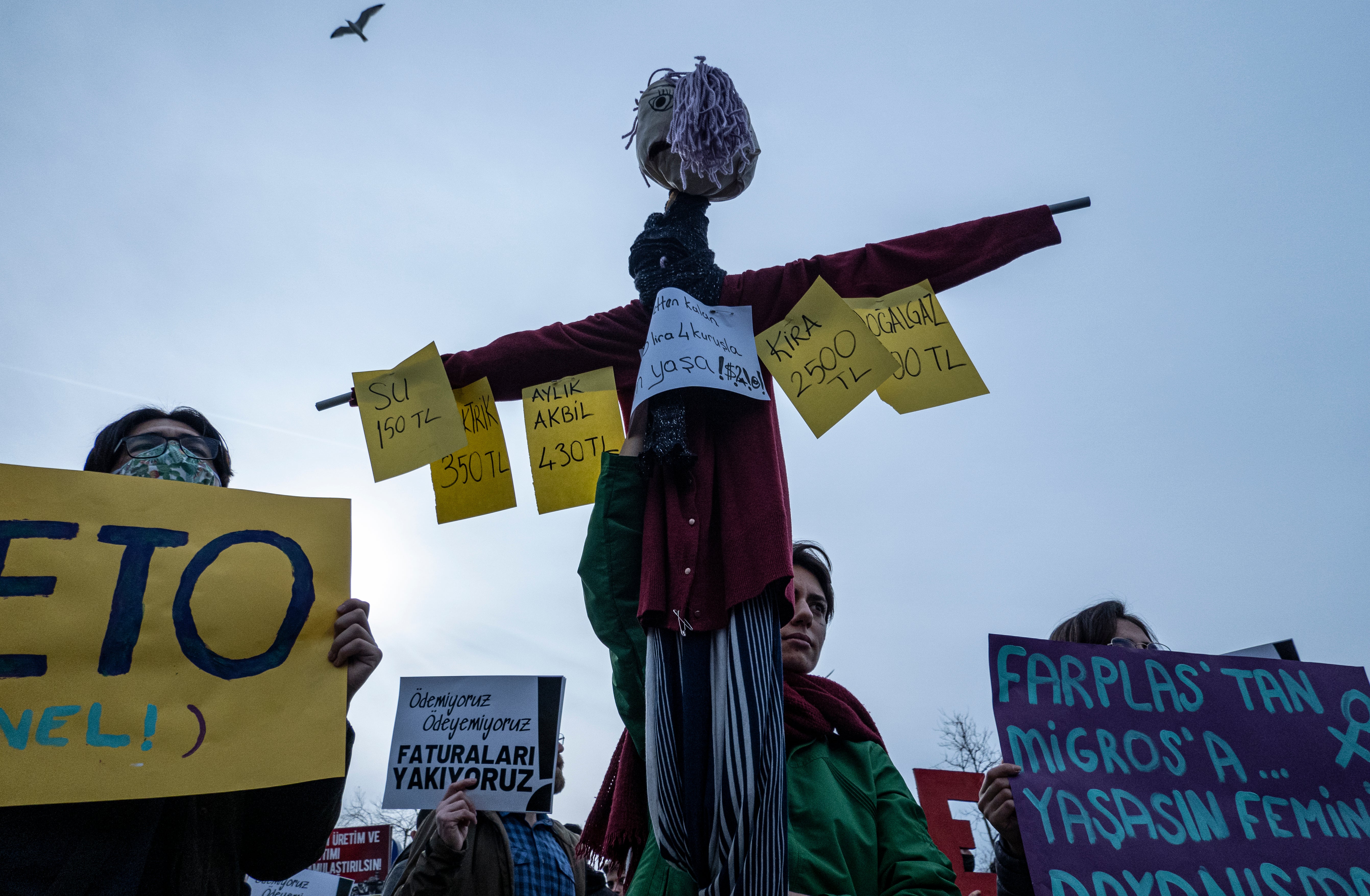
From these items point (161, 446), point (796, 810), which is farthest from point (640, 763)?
point (161, 446)

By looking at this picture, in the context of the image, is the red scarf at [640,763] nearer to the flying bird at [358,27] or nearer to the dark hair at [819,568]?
the dark hair at [819,568]

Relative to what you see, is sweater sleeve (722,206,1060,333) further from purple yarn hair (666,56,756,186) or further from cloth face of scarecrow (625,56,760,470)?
purple yarn hair (666,56,756,186)

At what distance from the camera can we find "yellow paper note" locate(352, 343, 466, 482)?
8.81 feet

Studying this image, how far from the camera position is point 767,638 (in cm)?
191

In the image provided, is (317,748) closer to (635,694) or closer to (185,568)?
(185,568)

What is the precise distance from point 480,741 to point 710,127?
2.39 m

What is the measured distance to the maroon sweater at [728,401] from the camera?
1.93 meters

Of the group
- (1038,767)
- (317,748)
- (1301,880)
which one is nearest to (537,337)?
(317,748)

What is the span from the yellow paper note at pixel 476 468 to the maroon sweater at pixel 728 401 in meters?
0.05

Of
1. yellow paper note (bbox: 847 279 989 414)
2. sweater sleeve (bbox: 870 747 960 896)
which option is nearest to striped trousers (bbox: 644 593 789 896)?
sweater sleeve (bbox: 870 747 960 896)

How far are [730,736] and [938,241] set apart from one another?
4.76 ft

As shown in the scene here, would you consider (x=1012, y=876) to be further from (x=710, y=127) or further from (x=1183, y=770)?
(x=710, y=127)

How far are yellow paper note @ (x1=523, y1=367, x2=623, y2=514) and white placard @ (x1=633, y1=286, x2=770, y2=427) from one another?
37 cm

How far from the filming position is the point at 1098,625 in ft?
10.2
